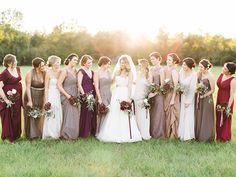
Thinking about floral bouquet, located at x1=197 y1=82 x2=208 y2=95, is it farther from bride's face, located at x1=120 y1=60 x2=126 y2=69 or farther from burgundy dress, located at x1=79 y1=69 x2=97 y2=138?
burgundy dress, located at x1=79 y1=69 x2=97 y2=138

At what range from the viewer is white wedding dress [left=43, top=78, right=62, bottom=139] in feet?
38.9

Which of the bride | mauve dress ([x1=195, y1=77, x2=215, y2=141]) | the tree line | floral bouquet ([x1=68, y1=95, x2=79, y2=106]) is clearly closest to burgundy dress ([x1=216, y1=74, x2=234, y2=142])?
mauve dress ([x1=195, y1=77, x2=215, y2=141])

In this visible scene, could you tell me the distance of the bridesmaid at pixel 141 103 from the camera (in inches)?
476

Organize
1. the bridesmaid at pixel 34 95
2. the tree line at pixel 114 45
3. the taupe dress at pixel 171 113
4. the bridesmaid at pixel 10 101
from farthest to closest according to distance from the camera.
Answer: the tree line at pixel 114 45 → the taupe dress at pixel 171 113 → the bridesmaid at pixel 34 95 → the bridesmaid at pixel 10 101

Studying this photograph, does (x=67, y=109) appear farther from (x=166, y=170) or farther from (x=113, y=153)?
(x=166, y=170)

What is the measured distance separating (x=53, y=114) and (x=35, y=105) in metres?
0.53

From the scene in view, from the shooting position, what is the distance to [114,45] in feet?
257

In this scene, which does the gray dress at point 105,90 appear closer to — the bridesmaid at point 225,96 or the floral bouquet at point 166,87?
the floral bouquet at point 166,87

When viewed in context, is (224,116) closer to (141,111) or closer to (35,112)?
(141,111)

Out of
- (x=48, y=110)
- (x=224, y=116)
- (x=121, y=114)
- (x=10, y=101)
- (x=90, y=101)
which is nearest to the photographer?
(x=10, y=101)

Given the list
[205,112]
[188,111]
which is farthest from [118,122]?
[205,112]

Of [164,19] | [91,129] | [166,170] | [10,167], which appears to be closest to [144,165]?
[166,170]

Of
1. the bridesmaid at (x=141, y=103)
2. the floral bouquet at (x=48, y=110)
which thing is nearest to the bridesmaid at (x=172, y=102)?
the bridesmaid at (x=141, y=103)

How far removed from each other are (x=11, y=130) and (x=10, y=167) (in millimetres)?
2941
